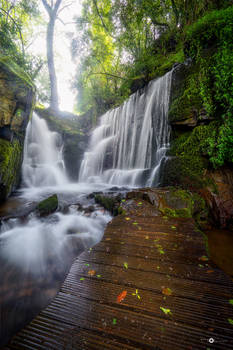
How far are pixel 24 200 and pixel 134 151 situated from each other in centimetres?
640

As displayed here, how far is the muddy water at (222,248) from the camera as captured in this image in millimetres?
2713

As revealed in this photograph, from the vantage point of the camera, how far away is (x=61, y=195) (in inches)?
270

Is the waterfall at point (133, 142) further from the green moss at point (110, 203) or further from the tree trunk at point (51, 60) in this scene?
the tree trunk at point (51, 60)

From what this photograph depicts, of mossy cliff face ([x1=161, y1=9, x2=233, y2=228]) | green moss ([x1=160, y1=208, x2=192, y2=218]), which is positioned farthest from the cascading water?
mossy cliff face ([x1=161, y1=9, x2=233, y2=228])

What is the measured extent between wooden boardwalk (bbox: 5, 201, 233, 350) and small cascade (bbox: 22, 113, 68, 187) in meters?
7.69

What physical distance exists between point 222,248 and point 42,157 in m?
10.8

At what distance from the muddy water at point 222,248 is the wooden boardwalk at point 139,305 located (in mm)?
1156

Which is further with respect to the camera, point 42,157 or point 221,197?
point 42,157

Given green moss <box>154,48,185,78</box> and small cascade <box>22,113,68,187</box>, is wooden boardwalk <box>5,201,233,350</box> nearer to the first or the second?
small cascade <box>22,113,68,187</box>

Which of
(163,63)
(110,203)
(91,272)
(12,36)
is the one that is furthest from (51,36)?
(91,272)

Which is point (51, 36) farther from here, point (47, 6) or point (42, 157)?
point (42, 157)

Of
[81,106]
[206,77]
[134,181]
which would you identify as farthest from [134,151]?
[81,106]

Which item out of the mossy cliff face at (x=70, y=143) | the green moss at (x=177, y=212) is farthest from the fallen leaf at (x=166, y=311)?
the mossy cliff face at (x=70, y=143)

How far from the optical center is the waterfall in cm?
710
